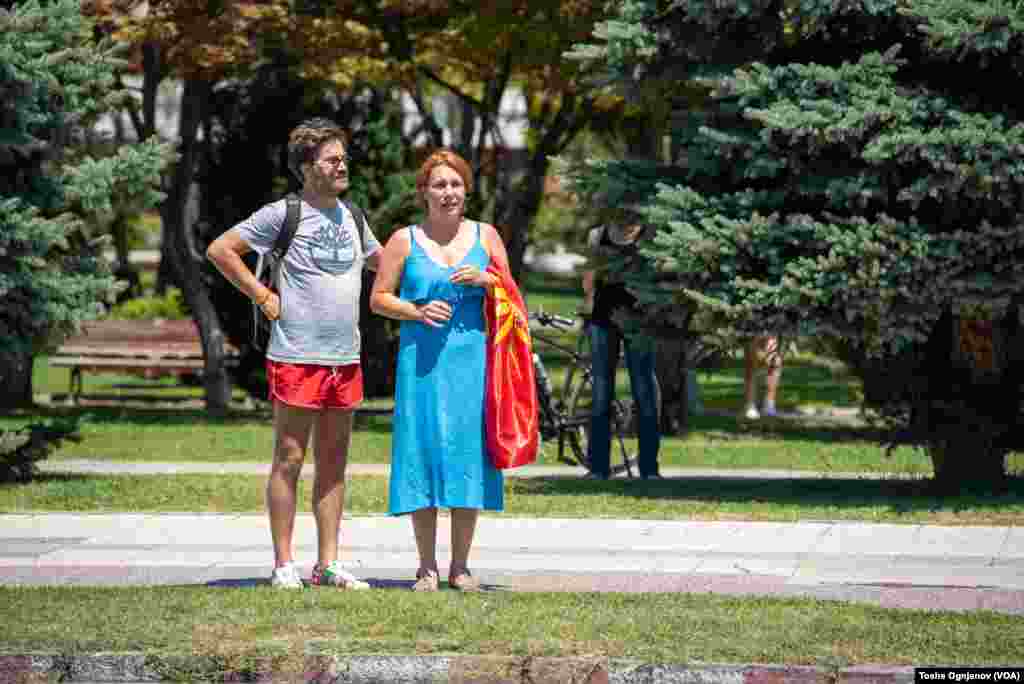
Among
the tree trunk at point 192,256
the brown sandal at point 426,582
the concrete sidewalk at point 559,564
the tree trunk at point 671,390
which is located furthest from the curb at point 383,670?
the tree trunk at point 192,256

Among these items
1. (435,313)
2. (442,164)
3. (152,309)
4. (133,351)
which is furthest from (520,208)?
(435,313)

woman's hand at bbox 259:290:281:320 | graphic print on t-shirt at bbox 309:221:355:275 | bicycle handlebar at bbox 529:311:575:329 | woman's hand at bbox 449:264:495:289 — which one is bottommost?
bicycle handlebar at bbox 529:311:575:329

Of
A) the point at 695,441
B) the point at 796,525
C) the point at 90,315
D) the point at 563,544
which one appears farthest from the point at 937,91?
the point at 695,441

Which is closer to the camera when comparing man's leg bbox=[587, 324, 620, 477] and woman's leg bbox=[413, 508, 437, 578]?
woman's leg bbox=[413, 508, 437, 578]

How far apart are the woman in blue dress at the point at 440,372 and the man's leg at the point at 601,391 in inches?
230

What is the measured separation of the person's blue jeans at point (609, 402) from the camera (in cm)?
1469

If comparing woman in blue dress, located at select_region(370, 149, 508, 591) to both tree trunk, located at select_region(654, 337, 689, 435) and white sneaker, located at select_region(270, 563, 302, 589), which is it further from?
tree trunk, located at select_region(654, 337, 689, 435)

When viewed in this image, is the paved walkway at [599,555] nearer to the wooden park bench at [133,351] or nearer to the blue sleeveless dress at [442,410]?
the blue sleeveless dress at [442,410]

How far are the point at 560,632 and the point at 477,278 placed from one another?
200cm

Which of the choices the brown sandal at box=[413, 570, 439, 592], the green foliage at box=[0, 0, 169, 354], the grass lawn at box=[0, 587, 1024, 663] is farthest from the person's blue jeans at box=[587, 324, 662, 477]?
the grass lawn at box=[0, 587, 1024, 663]

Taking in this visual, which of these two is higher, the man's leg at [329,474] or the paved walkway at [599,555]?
the man's leg at [329,474]

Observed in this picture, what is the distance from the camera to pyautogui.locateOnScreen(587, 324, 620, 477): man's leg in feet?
48.2

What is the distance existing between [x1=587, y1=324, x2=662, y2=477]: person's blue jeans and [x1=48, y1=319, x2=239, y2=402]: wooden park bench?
1120cm

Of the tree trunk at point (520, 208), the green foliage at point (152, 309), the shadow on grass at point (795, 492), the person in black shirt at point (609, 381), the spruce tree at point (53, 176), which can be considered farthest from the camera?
the green foliage at point (152, 309)
